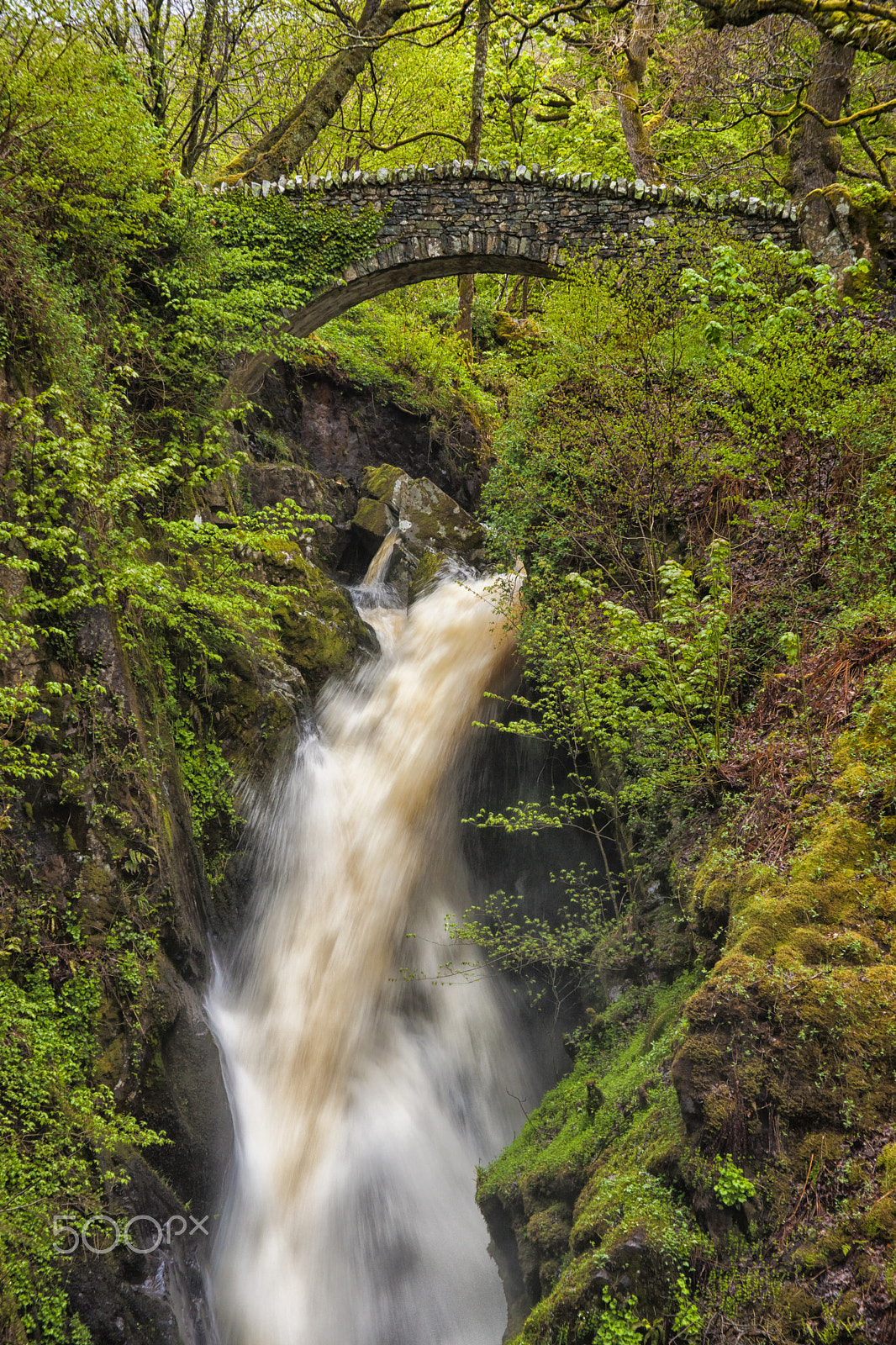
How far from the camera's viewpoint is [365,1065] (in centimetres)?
629

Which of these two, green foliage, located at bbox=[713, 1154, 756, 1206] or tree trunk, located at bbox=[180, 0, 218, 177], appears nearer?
green foliage, located at bbox=[713, 1154, 756, 1206]

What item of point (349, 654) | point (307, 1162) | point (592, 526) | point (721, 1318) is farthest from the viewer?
point (349, 654)

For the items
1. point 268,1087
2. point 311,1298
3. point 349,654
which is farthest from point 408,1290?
point 349,654

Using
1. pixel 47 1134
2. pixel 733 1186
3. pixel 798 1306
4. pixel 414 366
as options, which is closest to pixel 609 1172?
pixel 733 1186

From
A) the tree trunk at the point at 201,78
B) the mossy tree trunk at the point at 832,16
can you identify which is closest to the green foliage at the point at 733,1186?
the mossy tree trunk at the point at 832,16

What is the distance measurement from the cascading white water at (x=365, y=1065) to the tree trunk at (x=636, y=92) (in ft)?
28.4

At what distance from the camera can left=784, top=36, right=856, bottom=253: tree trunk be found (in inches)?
352

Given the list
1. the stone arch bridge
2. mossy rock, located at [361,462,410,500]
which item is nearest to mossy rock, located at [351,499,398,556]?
mossy rock, located at [361,462,410,500]

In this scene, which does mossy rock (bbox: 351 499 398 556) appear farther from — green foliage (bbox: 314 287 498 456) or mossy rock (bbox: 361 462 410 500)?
green foliage (bbox: 314 287 498 456)

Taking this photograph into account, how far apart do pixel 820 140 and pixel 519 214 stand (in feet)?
13.0

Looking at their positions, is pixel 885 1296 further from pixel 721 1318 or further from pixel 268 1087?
pixel 268 1087

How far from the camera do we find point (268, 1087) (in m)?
5.82

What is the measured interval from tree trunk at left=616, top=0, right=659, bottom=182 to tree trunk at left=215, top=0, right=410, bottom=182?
396 cm

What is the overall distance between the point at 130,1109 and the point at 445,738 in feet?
16.3
